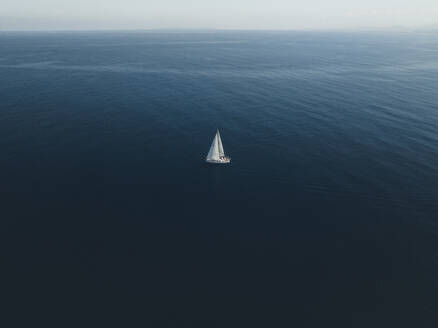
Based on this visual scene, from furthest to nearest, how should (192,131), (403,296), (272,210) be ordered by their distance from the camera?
(192,131)
(272,210)
(403,296)

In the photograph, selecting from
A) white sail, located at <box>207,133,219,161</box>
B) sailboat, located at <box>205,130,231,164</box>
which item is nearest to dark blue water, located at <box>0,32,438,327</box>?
sailboat, located at <box>205,130,231,164</box>

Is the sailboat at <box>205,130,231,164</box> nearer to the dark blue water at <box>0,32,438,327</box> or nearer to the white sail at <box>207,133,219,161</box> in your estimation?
the white sail at <box>207,133,219,161</box>

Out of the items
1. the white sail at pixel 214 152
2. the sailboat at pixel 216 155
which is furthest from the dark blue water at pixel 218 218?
the white sail at pixel 214 152

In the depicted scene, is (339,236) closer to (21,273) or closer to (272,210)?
(272,210)

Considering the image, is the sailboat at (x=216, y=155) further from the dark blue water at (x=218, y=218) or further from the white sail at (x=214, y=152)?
the dark blue water at (x=218, y=218)

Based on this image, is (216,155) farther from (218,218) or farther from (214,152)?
(218,218)

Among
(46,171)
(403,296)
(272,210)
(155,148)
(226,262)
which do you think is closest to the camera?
(403,296)

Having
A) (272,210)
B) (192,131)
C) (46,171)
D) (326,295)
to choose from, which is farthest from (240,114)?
(326,295)

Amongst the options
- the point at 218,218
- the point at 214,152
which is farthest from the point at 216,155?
the point at 218,218
